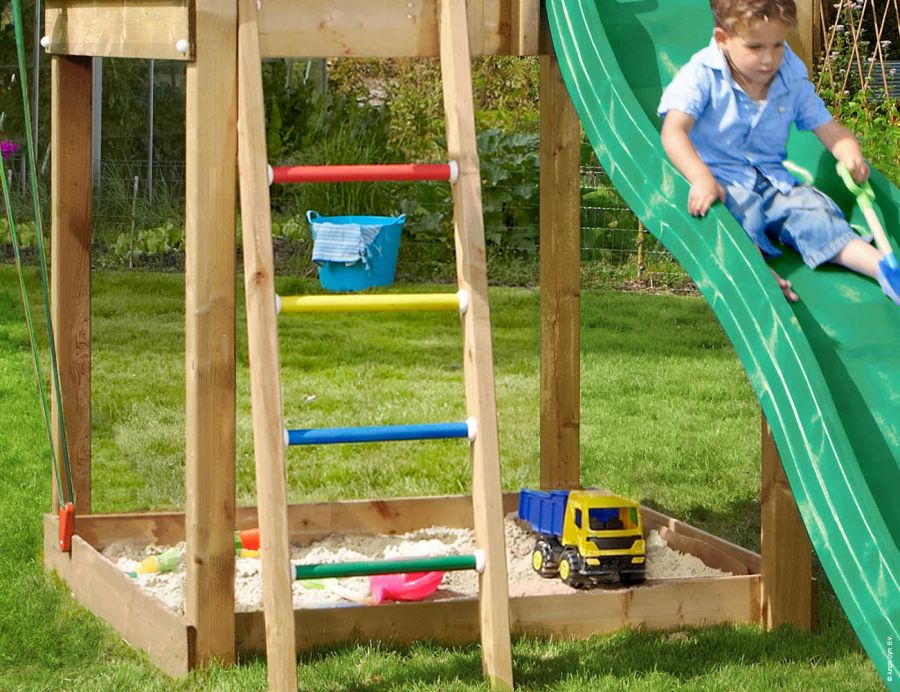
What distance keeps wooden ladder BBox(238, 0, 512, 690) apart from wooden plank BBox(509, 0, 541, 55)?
32cm

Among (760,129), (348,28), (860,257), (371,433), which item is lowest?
(371,433)

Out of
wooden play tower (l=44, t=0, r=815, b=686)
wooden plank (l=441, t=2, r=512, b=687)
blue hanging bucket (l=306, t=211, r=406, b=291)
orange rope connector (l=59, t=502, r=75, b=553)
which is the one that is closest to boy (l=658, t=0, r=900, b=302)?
wooden play tower (l=44, t=0, r=815, b=686)

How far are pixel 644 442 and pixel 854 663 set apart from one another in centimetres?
285

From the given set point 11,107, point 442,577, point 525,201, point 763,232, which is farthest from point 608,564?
point 11,107

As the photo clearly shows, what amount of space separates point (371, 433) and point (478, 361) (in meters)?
0.33

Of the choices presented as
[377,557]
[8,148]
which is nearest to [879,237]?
[377,557]

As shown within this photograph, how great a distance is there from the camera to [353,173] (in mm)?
3635

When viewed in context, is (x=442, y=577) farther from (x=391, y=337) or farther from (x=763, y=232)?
(x=391, y=337)

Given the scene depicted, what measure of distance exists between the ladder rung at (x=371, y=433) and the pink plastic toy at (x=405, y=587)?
70cm

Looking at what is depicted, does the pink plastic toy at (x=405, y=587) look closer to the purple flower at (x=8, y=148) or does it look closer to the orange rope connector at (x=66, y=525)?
the orange rope connector at (x=66, y=525)

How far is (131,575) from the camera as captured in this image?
4.54m

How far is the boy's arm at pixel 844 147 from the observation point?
3.84m

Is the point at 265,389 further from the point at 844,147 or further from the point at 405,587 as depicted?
the point at 844,147

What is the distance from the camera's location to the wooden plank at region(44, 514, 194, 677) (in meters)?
3.81
